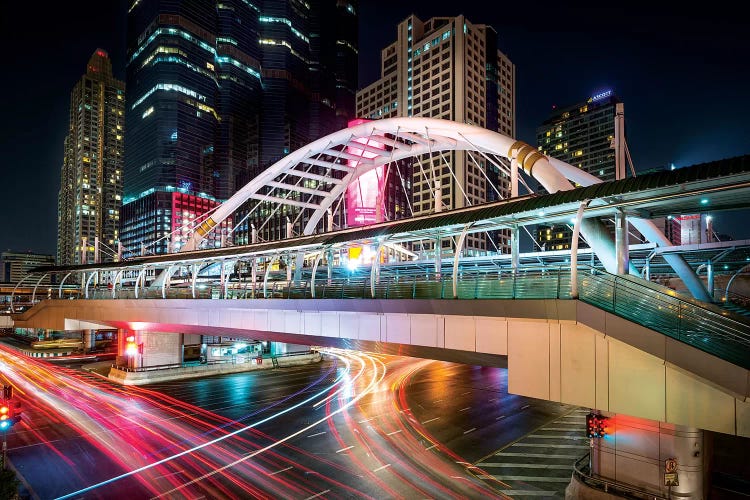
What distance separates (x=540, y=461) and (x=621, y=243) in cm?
1279

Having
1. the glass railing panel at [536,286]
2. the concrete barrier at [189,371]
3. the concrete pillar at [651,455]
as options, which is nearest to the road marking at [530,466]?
the concrete pillar at [651,455]

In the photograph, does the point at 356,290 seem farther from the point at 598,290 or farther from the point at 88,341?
the point at 88,341

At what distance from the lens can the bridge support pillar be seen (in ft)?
48.6

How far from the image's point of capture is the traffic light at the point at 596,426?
15977 millimetres

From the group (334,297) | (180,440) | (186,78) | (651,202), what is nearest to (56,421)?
(180,440)

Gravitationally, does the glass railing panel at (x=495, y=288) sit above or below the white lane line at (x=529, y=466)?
above

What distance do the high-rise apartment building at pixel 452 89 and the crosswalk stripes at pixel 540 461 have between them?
78.0m

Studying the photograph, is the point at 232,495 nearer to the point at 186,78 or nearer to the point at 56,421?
the point at 56,421

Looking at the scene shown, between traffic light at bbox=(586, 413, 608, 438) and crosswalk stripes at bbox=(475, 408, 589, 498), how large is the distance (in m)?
4.15

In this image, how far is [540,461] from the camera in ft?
72.5

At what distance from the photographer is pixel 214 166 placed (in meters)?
195

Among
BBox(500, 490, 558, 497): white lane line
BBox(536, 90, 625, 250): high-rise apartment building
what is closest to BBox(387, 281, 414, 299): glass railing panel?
BBox(500, 490, 558, 497): white lane line

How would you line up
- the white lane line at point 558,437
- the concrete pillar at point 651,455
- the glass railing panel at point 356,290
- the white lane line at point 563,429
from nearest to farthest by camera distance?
the concrete pillar at point 651,455, the glass railing panel at point 356,290, the white lane line at point 558,437, the white lane line at point 563,429

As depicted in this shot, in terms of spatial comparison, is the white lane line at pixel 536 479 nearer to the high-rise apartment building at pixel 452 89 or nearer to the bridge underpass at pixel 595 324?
the bridge underpass at pixel 595 324
